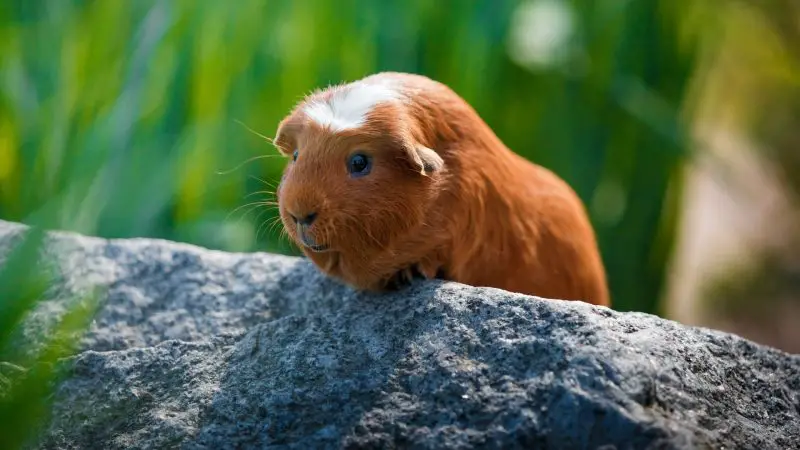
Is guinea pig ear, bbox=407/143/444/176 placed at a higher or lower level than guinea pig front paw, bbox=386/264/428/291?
higher

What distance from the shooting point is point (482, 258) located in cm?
222

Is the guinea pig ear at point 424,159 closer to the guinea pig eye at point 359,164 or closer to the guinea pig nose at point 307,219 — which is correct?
the guinea pig eye at point 359,164

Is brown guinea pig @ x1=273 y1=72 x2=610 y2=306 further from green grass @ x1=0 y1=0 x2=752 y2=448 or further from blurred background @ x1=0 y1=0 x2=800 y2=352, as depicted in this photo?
blurred background @ x1=0 y1=0 x2=800 y2=352

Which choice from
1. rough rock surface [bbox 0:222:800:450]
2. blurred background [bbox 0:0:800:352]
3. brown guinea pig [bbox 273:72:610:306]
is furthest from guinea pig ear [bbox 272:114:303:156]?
blurred background [bbox 0:0:800:352]

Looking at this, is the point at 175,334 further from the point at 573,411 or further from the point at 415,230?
the point at 573,411

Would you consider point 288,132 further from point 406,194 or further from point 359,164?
point 406,194

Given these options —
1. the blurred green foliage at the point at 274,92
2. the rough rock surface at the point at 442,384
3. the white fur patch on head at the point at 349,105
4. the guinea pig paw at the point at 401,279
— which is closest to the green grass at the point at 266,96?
the blurred green foliage at the point at 274,92

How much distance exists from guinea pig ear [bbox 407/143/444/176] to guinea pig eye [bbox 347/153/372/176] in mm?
107

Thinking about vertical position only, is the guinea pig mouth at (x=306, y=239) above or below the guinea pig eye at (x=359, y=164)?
below

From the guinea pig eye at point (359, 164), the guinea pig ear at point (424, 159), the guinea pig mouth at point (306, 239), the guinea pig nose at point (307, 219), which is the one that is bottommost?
the guinea pig mouth at point (306, 239)

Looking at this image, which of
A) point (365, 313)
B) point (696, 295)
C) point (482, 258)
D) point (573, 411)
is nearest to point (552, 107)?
point (696, 295)

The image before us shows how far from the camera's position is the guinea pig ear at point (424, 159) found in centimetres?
195

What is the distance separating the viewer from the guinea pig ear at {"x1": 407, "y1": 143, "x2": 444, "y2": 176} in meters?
1.95

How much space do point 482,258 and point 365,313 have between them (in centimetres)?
41
